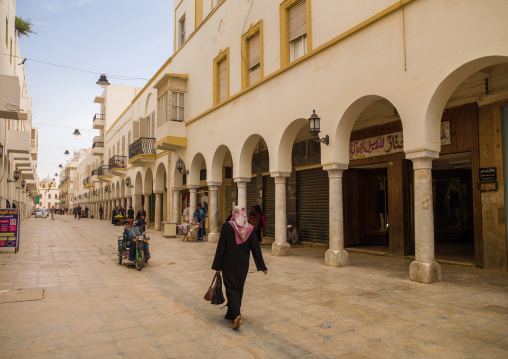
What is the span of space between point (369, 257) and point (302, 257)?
1.99 metres

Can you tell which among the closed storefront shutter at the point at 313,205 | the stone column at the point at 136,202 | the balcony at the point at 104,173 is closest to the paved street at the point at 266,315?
the closed storefront shutter at the point at 313,205

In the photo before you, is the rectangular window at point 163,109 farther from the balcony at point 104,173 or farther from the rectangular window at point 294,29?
the balcony at point 104,173

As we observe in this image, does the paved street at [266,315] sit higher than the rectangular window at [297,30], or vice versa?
the rectangular window at [297,30]

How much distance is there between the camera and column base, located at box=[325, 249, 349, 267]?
9.52 metres

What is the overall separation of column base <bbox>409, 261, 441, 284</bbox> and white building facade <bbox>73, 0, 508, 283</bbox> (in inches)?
0.9

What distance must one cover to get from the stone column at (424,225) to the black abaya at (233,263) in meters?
3.84

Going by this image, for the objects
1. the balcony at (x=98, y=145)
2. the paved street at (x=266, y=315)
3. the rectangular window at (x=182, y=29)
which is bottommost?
the paved street at (x=266, y=315)

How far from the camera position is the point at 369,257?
11422 millimetres

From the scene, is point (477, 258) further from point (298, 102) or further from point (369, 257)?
point (298, 102)

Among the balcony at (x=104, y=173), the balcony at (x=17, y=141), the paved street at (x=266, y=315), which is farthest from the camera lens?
the balcony at (x=104, y=173)

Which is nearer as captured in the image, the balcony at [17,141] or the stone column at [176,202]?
the balcony at [17,141]

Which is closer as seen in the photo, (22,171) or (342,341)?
(342,341)

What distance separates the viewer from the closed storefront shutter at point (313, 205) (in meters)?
13.7

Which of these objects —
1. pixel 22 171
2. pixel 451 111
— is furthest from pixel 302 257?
pixel 22 171
